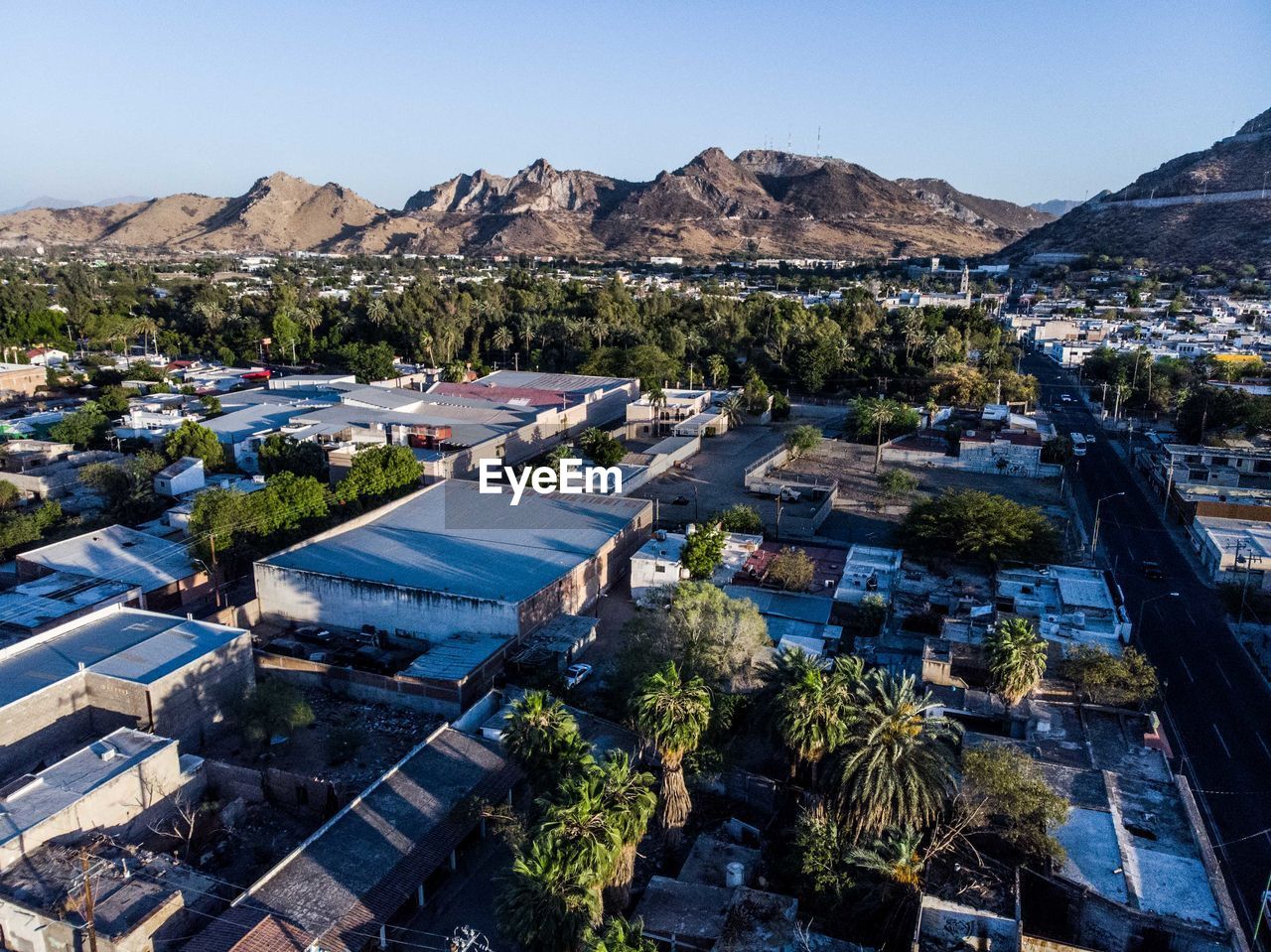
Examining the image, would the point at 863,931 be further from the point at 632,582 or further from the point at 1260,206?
the point at 1260,206

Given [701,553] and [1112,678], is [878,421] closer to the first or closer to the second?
[701,553]

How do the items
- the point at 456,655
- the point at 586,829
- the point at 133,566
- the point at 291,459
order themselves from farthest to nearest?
the point at 291,459 < the point at 133,566 < the point at 456,655 < the point at 586,829

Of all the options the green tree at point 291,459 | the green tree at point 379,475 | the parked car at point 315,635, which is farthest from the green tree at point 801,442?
the parked car at point 315,635

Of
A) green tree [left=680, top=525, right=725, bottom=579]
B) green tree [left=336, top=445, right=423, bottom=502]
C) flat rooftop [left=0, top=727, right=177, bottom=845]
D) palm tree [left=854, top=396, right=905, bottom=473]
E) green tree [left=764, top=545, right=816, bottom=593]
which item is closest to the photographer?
flat rooftop [left=0, top=727, right=177, bottom=845]

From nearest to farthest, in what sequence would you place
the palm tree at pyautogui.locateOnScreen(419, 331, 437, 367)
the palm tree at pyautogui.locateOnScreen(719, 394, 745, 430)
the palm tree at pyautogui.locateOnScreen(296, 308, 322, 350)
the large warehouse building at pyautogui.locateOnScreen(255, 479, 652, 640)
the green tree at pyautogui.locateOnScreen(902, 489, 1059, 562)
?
the large warehouse building at pyautogui.locateOnScreen(255, 479, 652, 640), the green tree at pyautogui.locateOnScreen(902, 489, 1059, 562), the palm tree at pyautogui.locateOnScreen(719, 394, 745, 430), the palm tree at pyautogui.locateOnScreen(419, 331, 437, 367), the palm tree at pyautogui.locateOnScreen(296, 308, 322, 350)

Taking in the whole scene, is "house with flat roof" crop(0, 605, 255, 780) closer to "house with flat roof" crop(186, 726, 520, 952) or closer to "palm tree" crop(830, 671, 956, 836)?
"house with flat roof" crop(186, 726, 520, 952)

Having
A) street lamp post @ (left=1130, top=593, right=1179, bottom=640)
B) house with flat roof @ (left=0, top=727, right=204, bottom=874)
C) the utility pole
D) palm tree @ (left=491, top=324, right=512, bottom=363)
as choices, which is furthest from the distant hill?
the utility pole

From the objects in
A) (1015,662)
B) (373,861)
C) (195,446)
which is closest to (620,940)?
(373,861)
